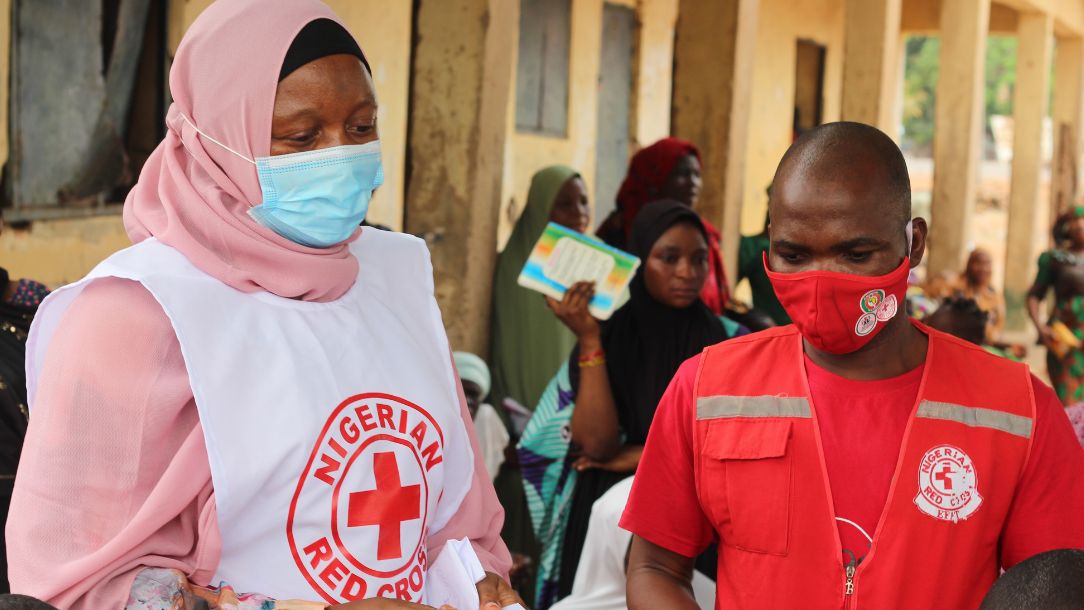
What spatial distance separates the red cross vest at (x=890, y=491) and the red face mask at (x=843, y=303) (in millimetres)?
104

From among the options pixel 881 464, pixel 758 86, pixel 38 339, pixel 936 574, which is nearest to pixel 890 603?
pixel 936 574

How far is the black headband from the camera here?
187 centimetres

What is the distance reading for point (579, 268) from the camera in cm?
390

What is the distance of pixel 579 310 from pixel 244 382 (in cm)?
212

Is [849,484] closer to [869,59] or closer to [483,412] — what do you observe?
[483,412]

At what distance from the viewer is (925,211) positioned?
2822cm

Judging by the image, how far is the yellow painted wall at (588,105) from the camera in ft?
27.4

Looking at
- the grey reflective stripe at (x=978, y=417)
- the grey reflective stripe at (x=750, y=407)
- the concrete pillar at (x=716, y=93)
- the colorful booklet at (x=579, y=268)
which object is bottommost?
the grey reflective stripe at (x=750, y=407)

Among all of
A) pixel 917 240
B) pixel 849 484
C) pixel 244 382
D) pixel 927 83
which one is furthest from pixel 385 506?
pixel 927 83

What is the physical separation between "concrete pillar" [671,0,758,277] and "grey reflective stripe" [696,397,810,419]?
5.07 meters

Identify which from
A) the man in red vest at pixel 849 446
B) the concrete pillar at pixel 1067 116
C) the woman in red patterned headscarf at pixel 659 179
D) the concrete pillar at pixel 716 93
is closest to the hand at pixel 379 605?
the man in red vest at pixel 849 446

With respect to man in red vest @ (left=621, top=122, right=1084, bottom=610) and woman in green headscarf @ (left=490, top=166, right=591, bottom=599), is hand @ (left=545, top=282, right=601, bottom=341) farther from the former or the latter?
man in red vest @ (left=621, top=122, right=1084, bottom=610)

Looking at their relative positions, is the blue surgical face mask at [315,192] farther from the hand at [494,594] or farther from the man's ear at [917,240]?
the man's ear at [917,240]

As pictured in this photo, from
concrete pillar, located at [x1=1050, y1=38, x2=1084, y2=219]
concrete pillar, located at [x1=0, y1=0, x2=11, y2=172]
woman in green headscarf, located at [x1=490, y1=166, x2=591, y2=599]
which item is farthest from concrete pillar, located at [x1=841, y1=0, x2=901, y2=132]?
concrete pillar, located at [x1=1050, y1=38, x2=1084, y2=219]
